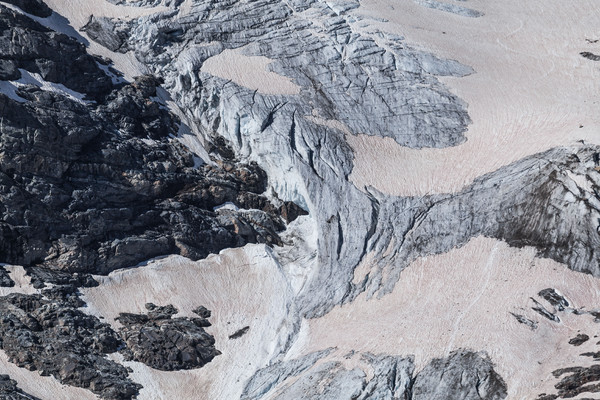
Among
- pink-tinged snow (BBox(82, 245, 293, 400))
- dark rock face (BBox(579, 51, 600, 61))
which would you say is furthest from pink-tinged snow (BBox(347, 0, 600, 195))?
pink-tinged snow (BBox(82, 245, 293, 400))

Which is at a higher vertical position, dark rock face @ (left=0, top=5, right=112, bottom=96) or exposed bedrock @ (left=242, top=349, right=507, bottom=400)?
dark rock face @ (left=0, top=5, right=112, bottom=96)

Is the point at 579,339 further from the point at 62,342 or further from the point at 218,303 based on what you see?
the point at 62,342

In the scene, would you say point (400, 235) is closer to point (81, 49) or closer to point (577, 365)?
point (577, 365)

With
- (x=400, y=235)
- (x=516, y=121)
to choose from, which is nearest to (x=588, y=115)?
(x=516, y=121)

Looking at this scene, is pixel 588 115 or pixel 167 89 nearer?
pixel 588 115

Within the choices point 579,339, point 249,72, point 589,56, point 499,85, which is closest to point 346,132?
point 249,72

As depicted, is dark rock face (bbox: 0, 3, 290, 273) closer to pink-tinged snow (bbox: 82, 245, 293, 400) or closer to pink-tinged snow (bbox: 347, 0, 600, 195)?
pink-tinged snow (bbox: 82, 245, 293, 400)
